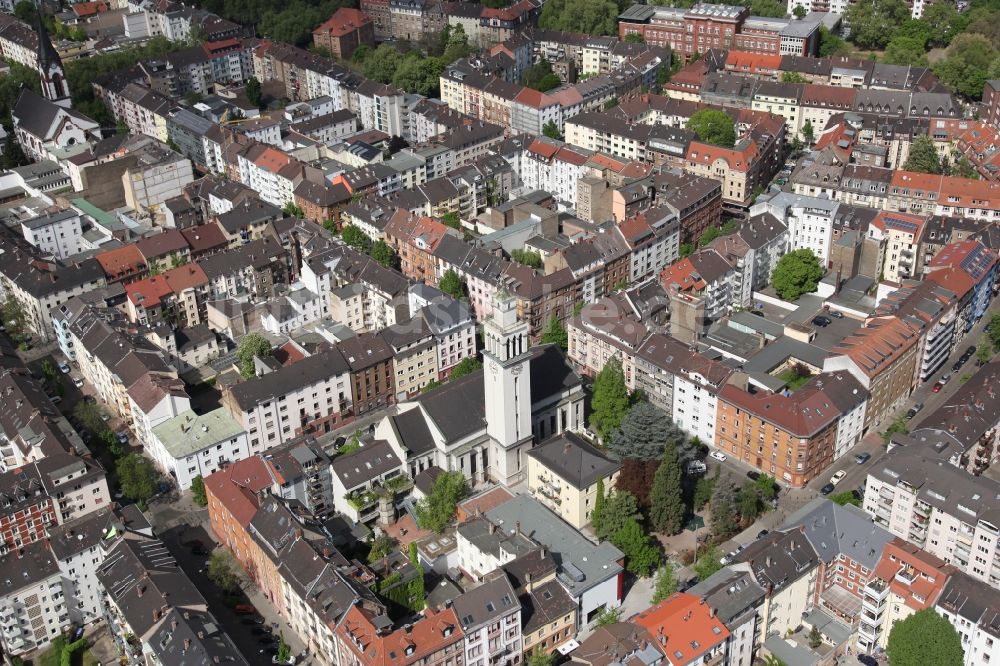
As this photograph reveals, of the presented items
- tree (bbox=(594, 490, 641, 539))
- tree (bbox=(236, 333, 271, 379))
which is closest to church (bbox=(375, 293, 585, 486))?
tree (bbox=(594, 490, 641, 539))

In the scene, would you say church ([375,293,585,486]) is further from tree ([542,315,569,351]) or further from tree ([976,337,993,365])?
tree ([976,337,993,365])

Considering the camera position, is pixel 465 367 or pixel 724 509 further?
pixel 465 367

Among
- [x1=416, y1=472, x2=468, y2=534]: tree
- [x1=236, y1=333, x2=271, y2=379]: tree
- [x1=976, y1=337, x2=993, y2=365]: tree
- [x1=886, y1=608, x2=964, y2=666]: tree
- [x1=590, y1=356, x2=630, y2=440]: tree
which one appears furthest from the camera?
[x1=236, y1=333, x2=271, y2=379]: tree

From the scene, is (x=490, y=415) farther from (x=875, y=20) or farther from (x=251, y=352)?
(x=875, y=20)

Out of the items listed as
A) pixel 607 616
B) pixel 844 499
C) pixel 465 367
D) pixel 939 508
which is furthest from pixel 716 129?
pixel 607 616

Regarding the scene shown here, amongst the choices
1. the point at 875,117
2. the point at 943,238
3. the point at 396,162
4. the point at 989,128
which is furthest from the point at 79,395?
the point at 989,128

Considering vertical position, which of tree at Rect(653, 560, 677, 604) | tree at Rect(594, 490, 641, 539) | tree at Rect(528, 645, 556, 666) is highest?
tree at Rect(594, 490, 641, 539)

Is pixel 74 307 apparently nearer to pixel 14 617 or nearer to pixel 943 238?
pixel 14 617
